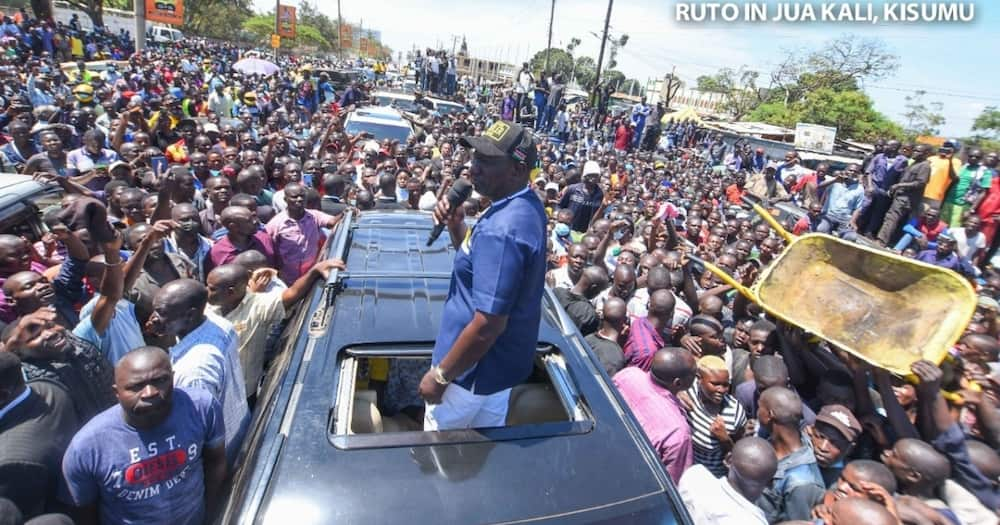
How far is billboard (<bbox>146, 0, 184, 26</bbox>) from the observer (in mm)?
24578

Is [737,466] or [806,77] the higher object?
[806,77]

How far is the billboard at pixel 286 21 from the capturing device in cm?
3359

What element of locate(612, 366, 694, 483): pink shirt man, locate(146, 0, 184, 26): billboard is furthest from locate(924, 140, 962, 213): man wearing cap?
locate(146, 0, 184, 26): billboard

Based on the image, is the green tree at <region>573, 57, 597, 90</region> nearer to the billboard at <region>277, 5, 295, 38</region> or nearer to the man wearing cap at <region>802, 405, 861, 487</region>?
the billboard at <region>277, 5, 295, 38</region>

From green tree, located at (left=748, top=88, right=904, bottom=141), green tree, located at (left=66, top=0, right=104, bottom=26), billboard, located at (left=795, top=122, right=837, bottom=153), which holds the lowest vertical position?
billboard, located at (left=795, top=122, right=837, bottom=153)

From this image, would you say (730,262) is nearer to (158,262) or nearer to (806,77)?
(158,262)

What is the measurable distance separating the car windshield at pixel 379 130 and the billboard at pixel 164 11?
67.1 feet

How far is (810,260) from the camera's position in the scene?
11.2ft

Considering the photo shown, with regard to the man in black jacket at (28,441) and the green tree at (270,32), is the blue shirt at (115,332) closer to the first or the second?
the man in black jacket at (28,441)

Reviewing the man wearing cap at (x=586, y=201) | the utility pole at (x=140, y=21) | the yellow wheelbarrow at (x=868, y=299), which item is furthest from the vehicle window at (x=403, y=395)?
the utility pole at (x=140, y=21)

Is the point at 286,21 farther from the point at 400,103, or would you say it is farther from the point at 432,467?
the point at 432,467

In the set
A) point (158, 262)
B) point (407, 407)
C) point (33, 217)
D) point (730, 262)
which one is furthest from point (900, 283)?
point (33, 217)

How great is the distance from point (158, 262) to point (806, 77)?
42329 mm

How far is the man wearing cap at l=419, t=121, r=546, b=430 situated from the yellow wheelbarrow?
6.49 ft
